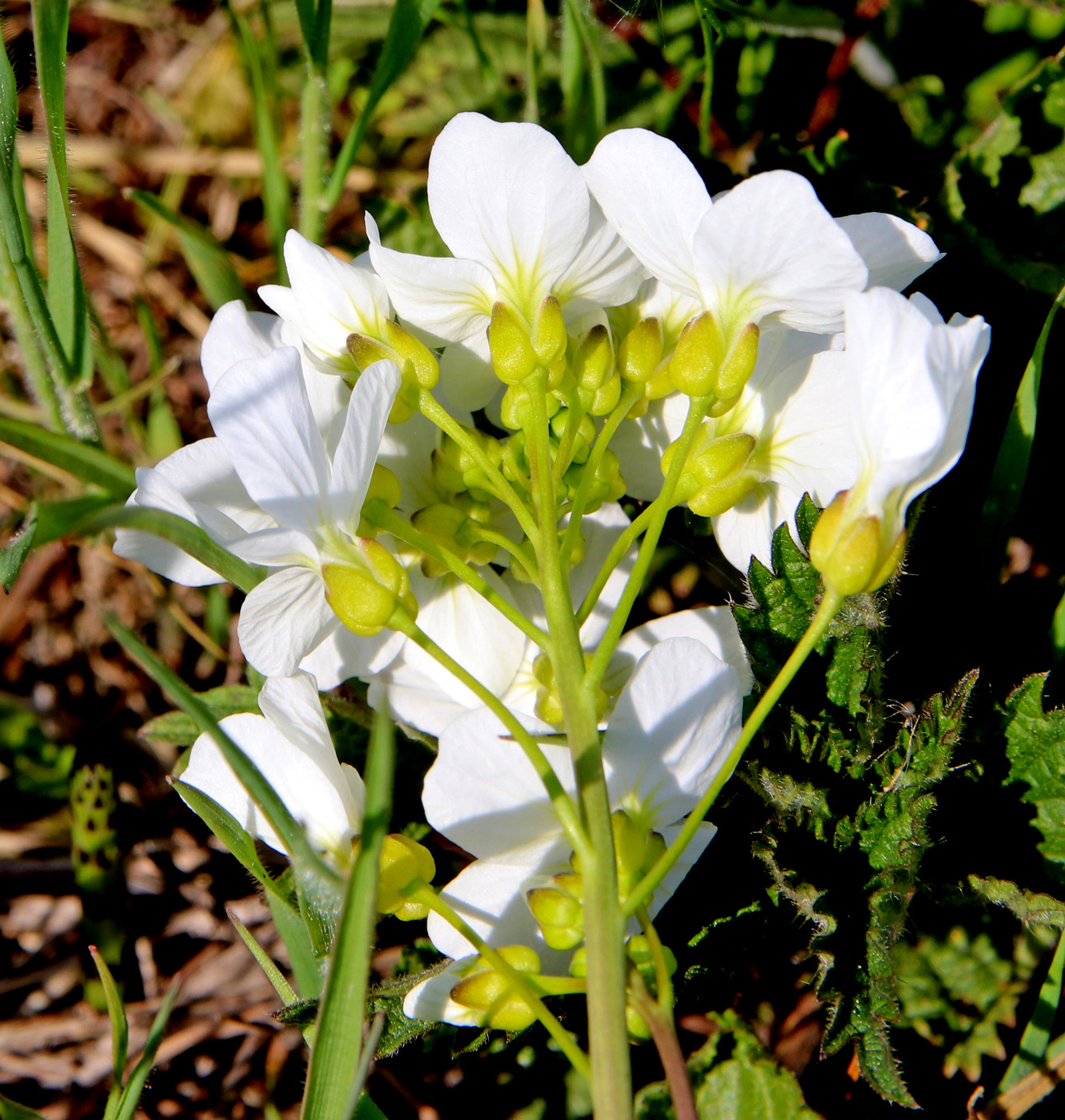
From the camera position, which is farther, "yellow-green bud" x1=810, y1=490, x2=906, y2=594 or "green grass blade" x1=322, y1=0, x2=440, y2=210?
"green grass blade" x1=322, y1=0, x2=440, y2=210

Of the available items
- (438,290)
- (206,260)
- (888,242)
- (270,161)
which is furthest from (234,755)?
(270,161)

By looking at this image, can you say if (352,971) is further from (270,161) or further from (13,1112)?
(270,161)

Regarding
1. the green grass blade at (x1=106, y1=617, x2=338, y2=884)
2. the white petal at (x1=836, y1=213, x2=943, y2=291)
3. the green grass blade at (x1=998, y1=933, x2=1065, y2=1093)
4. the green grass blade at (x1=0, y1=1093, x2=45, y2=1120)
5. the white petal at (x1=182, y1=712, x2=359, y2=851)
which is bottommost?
the green grass blade at (x1=998, y1=933, x2=1065, y2=1093)

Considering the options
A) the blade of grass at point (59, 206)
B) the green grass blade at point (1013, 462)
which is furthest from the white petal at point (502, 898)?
the blade of grass at point (59, 206)

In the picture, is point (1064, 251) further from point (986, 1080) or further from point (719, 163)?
point (986, 1080)

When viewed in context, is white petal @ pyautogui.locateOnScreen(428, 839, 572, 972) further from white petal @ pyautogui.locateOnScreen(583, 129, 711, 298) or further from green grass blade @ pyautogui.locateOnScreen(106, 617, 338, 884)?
white petal @ pyautogui.locateOnScreen(583, 129, 711, 298)

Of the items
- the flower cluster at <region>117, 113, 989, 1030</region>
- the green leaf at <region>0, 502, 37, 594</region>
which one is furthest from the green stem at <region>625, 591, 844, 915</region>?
the green leaf at <region>0, 502, 37, 594</region>

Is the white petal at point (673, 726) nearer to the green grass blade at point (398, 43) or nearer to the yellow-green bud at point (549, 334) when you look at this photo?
the yellow-green bud at point (549, 334)
